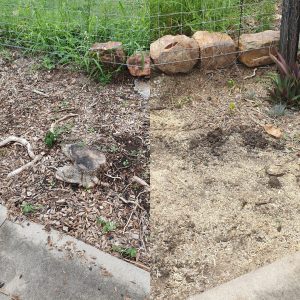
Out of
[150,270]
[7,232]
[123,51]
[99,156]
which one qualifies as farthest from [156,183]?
[123,51]

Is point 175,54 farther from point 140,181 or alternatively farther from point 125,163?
point 140,181

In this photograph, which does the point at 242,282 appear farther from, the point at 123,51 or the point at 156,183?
the point at 123,51

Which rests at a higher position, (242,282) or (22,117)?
(22,117)

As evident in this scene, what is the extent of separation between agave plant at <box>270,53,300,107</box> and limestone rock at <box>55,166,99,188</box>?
1.69 m

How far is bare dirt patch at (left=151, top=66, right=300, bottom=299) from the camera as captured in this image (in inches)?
109

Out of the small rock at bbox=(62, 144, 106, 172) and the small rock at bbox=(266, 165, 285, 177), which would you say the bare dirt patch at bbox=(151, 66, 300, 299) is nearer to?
the small rock at bbox=(266, 165, 285, 177)

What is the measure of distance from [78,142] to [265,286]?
153 cm

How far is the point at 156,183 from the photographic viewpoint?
3297 millimetres

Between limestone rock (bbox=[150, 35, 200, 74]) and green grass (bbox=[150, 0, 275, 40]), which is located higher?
green grass (bbox=[150, 0, 275, 40])

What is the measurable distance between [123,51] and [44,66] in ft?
2.23

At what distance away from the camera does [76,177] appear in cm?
310

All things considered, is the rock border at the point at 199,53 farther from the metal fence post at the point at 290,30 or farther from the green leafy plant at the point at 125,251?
the green leafy plant at the point at 125,251

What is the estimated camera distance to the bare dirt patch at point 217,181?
278 centimetres

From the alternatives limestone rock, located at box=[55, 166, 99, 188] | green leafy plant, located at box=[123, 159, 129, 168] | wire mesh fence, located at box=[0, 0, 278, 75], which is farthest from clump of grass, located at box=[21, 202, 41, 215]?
wire mesh fence, located at box=[0, 0, 278, 75]
